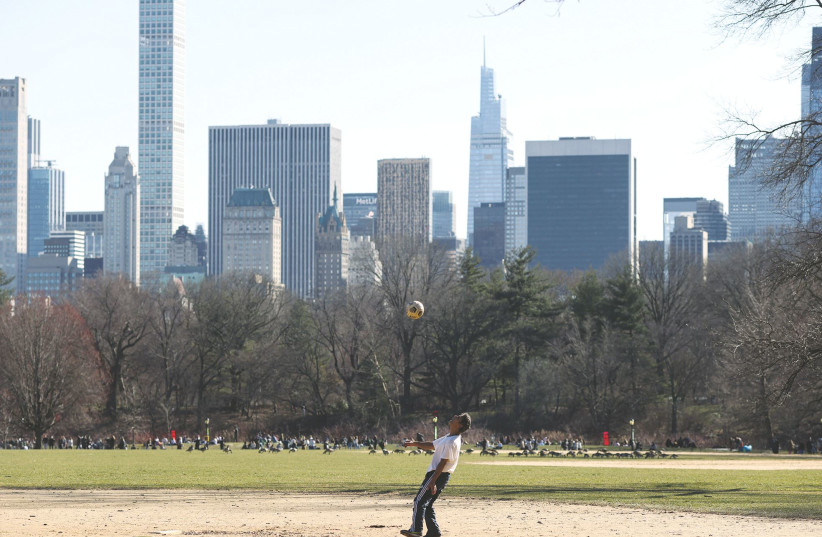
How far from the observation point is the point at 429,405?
9831 cm

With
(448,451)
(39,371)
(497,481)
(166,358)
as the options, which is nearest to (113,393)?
(166,358)

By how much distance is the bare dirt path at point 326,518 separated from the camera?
71.8 feet

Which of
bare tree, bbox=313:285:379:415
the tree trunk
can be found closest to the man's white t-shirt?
bare tree, bbox=313:285:379:415

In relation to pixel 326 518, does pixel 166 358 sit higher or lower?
lower

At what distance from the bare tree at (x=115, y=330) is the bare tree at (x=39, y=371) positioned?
12.5m

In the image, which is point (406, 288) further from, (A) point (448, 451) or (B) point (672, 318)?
(A) point (448, 451)

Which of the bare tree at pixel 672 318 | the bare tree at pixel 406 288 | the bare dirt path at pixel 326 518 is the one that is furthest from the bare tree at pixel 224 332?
the bare dirt path at pixel 326 518

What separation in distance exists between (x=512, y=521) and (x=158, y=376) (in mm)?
81687

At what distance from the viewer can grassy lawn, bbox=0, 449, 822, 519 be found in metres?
28.5

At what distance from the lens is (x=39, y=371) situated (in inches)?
3140

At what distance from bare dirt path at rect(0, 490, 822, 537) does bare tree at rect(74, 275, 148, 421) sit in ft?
239

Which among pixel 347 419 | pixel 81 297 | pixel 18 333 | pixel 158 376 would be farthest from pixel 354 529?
pixel 81 297

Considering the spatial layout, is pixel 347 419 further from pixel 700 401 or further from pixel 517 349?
pixel 700 401

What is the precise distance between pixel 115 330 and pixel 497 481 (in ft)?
242
